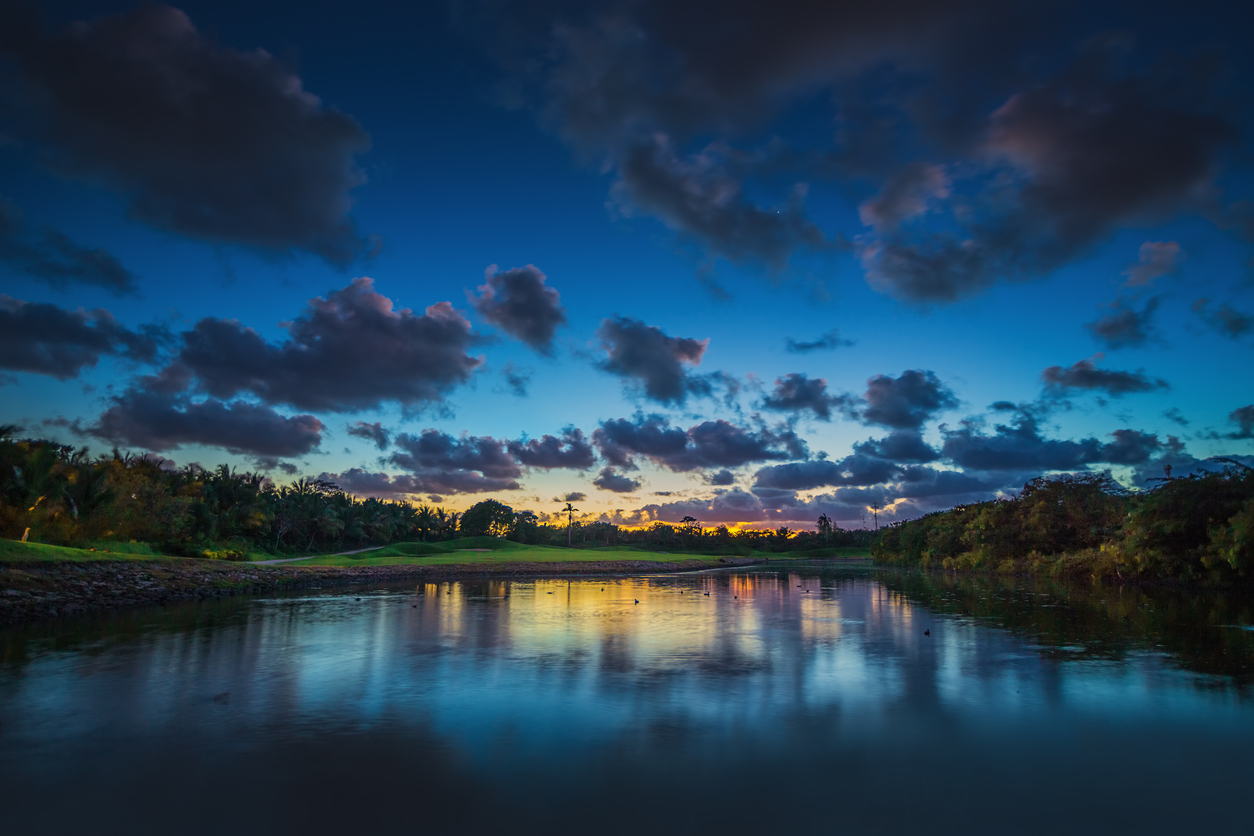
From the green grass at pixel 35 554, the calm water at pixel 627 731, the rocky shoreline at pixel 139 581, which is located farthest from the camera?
the green grass at pixel 35 554

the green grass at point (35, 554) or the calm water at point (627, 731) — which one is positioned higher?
the green grass at point (35, 554)

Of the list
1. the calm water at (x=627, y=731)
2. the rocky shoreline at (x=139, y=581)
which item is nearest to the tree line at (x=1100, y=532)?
the calm water at (x=627, y=731)

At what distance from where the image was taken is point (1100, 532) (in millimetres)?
55844

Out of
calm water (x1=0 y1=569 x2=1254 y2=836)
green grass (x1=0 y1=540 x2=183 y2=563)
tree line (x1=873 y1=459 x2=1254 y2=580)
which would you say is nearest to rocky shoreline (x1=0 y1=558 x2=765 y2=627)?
green grass (x1=0 y1=540 x2=183 y2=563)

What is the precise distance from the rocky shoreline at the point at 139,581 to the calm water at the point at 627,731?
5.82 meters

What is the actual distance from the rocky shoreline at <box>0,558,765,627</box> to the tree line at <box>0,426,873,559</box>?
10.9m

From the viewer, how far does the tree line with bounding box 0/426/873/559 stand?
145ft

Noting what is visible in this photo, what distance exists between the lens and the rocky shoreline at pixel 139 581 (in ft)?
89.2

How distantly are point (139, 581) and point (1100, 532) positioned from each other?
68.9 meters

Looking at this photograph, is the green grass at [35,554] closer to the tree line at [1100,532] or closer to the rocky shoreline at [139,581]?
the rocky shoreline at [139,581]

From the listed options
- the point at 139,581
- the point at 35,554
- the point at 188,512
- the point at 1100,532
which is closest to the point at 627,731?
the point at 139,581

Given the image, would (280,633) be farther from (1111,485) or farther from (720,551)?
(720,551)

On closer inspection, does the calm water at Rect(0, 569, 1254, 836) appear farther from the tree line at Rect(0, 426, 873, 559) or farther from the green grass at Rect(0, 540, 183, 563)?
the tree line at Rect(0, 426, 873, 559)

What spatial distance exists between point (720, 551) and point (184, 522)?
407ft
